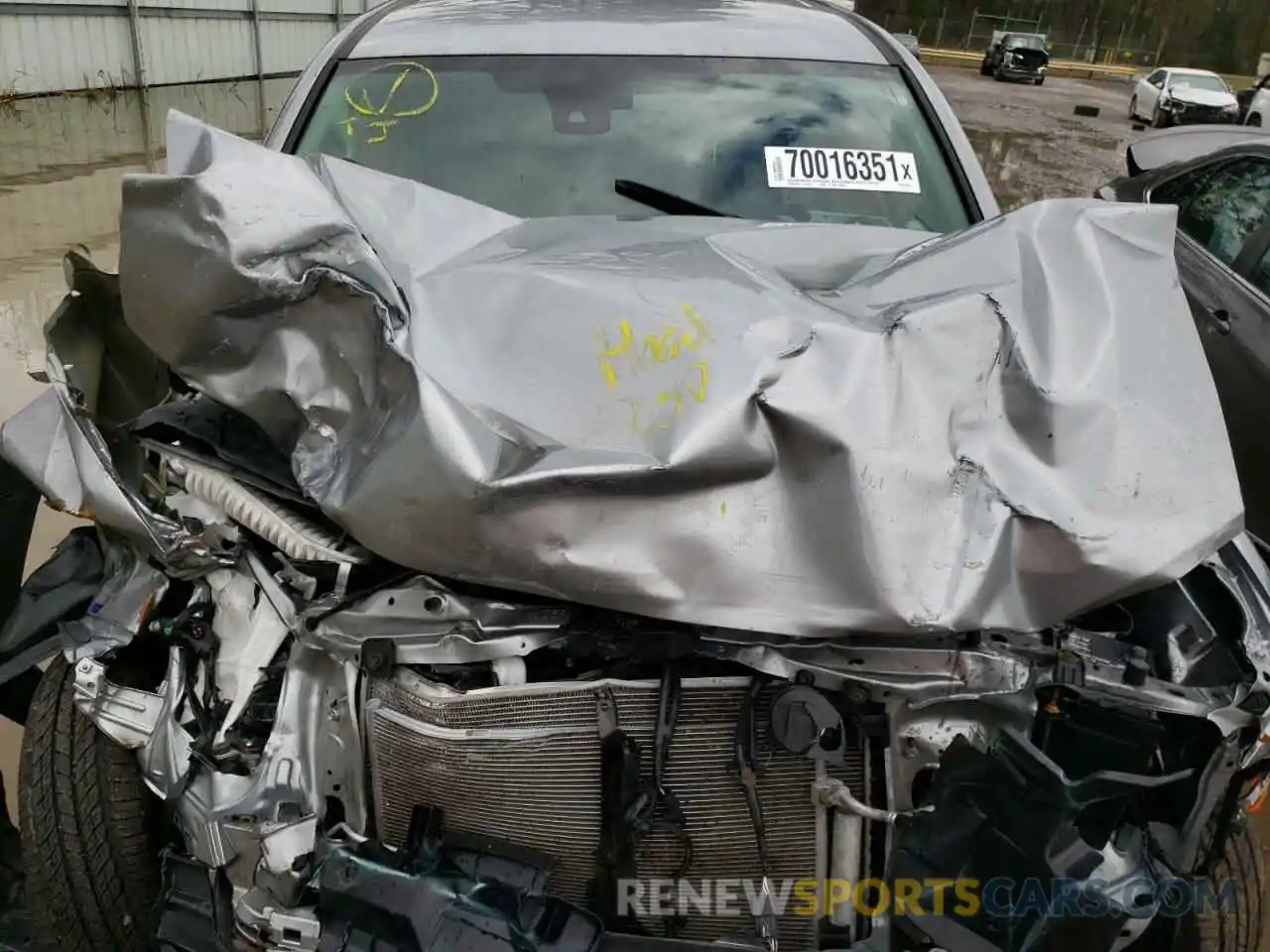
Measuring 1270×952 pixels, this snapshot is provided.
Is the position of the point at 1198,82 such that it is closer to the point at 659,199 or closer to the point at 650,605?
the point at 659,199

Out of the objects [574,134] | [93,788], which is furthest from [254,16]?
[93,788]

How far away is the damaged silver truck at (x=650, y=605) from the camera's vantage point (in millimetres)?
1483

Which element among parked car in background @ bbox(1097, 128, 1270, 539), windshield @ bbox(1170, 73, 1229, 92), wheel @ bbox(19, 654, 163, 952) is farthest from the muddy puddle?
wheel @ bbox(19, 654, 163, 952)

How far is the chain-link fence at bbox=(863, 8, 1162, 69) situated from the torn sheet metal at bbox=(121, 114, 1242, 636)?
41706 millimetres

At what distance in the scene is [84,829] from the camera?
6.13ft

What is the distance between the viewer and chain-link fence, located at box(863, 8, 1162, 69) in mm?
39062

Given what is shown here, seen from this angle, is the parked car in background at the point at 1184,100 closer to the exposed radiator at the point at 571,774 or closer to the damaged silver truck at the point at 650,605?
the damaged silver truck at the point at 650,605

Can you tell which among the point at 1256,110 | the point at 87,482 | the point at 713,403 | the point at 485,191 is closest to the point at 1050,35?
the point at 1256,110

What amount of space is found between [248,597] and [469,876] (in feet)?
2.03

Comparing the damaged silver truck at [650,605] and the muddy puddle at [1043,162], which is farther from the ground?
the damaged silver truck at [650,605]

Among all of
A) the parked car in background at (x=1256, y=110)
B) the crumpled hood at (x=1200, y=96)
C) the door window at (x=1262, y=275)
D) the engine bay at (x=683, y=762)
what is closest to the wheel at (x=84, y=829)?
the engine bay at (x=683, y=762)

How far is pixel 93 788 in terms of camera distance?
1.87 metres

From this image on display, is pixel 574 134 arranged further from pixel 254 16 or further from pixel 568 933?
pixel 254 16

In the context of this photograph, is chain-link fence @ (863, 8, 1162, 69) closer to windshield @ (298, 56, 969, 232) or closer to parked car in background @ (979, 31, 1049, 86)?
parked car in background @ (979, 31, 1049, 86)
